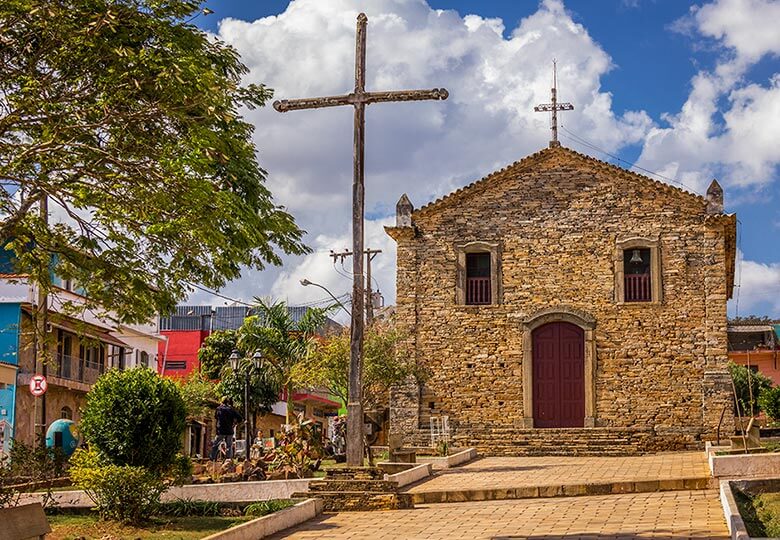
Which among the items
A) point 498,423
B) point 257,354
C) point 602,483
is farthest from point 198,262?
point 498,423

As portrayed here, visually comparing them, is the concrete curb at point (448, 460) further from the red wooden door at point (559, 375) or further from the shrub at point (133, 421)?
the shrub at point (133, 421)

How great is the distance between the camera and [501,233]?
32.5 meters

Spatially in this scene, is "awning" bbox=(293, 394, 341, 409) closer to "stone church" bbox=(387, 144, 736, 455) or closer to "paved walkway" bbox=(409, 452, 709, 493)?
"stone church" bbox=(387, 144, 736, 455)

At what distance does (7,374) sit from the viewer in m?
35.5

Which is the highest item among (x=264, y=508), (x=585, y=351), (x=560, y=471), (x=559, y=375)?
(x=585, y=351)

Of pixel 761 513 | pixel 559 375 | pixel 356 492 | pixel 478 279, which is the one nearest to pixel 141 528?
pixel 356 492

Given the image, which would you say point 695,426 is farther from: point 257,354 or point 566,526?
→ point 566,526

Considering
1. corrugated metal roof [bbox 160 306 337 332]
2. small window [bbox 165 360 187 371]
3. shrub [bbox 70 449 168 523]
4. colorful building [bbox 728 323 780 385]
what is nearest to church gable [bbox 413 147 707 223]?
shrub [bbox 70 449 168 523]

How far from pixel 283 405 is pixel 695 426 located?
98.5 feet

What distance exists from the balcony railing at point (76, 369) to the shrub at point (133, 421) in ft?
78.5

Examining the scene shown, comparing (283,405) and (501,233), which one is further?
(283,405)

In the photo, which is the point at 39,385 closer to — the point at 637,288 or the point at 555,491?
the point at 555,491

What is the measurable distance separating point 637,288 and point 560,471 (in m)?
10.7

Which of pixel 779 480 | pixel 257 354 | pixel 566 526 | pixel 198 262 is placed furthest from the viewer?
pixel 257 354
